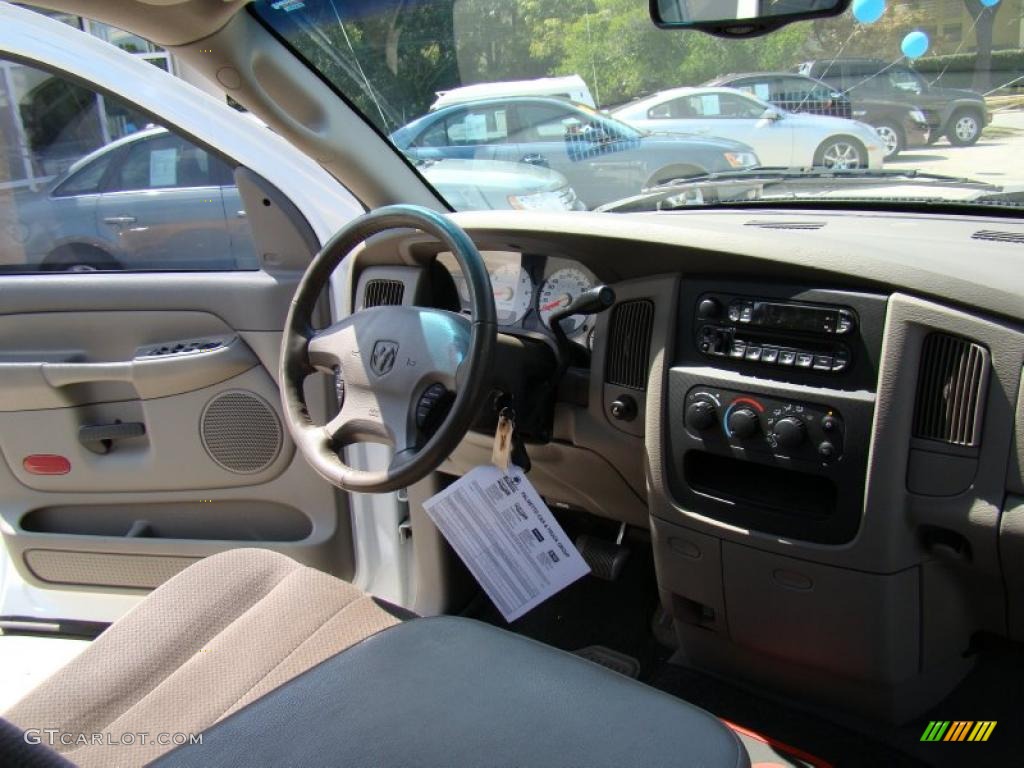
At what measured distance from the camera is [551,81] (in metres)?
2.44

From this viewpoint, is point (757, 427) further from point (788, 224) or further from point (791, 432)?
point (788, 224)

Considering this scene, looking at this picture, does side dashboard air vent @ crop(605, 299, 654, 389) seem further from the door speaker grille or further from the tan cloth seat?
the door speaker grille

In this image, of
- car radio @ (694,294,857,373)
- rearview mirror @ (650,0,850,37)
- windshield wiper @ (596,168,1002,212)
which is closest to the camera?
car radio @ (694,294,857,373)

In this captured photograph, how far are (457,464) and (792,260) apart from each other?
1088mm

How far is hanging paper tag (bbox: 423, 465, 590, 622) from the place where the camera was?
177 centimetres

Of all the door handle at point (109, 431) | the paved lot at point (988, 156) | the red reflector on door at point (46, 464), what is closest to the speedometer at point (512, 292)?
the paved lot at point (988, 156)

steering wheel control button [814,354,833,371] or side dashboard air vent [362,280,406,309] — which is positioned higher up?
side dashboard air vent [362,280,406,309]

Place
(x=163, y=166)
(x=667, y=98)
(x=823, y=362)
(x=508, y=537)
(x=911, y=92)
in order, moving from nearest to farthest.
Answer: (x=823, y=362) → (x=508, y=537) → (x=911, y=92) → (x=667, y=98) → (x=163, y=166)

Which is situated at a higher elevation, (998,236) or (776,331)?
(998,236)

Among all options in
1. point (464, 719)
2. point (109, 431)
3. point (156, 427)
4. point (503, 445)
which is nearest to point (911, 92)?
point (503, 445)

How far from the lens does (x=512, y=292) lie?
2.16 meters
